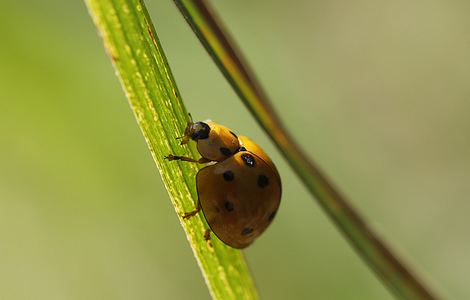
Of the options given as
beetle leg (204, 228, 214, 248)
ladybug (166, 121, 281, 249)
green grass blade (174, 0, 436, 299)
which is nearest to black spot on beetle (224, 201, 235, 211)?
ladybug (166, 121, 281, 249)

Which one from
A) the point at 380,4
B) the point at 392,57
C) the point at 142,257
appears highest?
the point at 380,4

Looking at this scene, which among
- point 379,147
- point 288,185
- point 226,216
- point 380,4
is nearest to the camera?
point 226,216

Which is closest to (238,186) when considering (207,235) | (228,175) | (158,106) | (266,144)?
(228,175)

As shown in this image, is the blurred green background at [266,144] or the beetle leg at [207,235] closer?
the beetle leg at [207,235]

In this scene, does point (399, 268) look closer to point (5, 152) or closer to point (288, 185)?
point (5, 152)

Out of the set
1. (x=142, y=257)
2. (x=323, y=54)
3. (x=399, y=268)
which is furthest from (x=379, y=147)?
(x=399, y=268)

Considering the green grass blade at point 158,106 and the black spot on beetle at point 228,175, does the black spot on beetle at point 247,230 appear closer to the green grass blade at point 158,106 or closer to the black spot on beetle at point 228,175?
the black spot on beetle at point 228,175

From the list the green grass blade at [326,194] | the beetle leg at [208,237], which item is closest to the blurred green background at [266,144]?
the green grass blade at [326,194]
